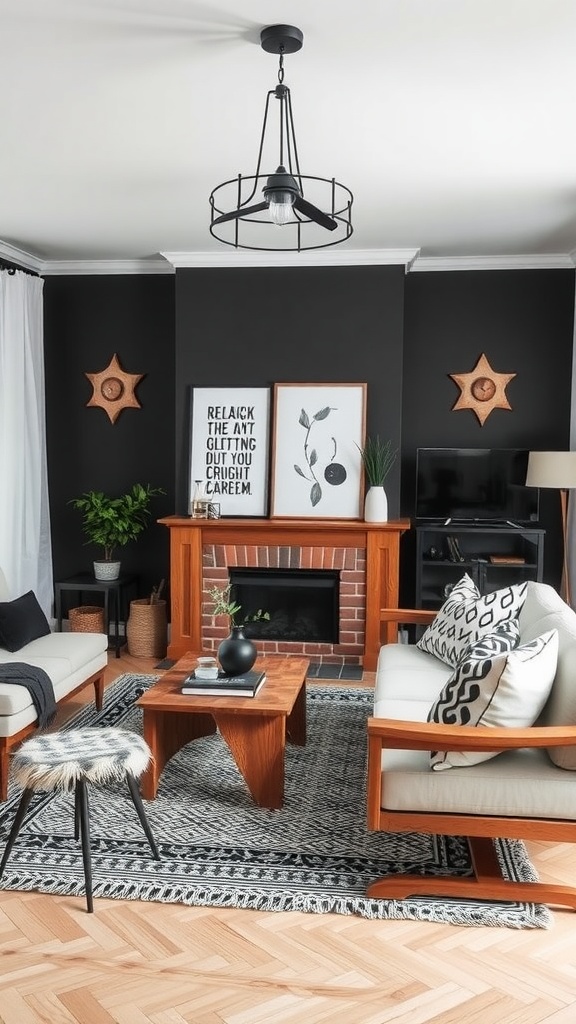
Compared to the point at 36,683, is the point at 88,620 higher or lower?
lower

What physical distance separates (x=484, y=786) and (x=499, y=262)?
409 centimetres

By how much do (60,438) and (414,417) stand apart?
2.59 metres

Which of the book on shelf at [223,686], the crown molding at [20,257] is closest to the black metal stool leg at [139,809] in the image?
the book on shelf at [223,686]

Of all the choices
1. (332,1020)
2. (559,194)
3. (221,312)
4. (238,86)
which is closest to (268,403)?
(221,312)

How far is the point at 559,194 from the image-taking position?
14.3 ft

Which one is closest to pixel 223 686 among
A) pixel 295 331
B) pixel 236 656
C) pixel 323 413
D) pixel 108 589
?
pixel 236 656

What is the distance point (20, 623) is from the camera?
4312 mm

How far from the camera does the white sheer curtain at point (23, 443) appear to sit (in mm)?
5574

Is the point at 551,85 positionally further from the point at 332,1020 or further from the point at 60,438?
the point at 60,438

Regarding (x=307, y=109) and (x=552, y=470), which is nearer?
(x=307, y=109)

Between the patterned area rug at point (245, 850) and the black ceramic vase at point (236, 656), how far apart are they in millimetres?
470

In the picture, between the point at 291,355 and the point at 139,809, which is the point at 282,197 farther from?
the point at 291,355

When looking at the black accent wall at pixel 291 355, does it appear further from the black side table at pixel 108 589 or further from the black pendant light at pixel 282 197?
the black pendant light at pixel 282 197

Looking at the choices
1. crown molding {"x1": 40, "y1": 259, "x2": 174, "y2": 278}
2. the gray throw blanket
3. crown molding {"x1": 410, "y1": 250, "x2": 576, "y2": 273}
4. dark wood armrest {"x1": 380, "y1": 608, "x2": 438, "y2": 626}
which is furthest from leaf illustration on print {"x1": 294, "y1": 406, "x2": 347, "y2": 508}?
the gray throw blanket
